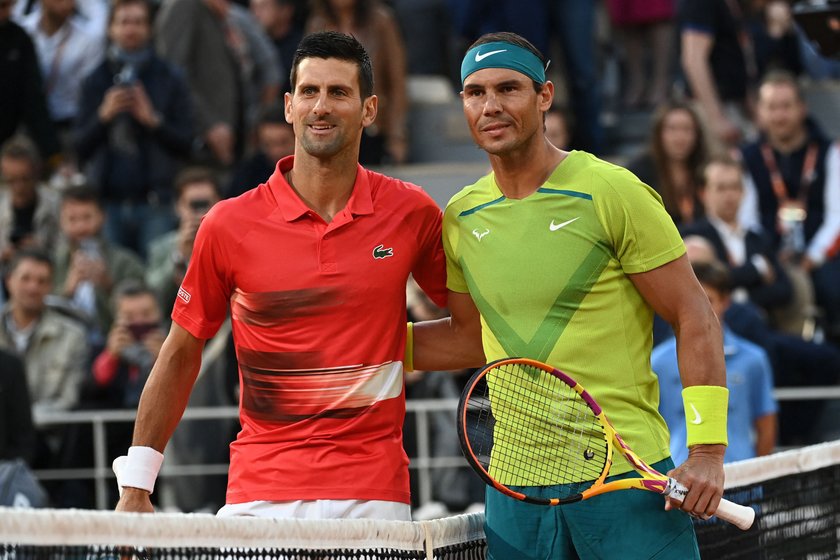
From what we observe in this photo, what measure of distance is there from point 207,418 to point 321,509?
5103 millimetres

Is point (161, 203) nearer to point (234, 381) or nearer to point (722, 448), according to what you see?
point (234, 381)

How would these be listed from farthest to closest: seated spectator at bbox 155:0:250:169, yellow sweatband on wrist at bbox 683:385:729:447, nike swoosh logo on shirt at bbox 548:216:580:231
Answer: seated spectator at bbox 155:0:250:169 < nike swoosh logo on shirt at bbox 548:216:580:231 < yellow sweatband on wrist at bbox 683:385:729:447

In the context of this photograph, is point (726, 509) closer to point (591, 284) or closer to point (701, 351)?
point (701, 351)

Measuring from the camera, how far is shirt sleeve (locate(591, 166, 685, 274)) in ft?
14.5

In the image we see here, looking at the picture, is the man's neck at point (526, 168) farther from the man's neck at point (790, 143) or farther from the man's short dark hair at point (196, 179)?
the man's neck at point (790, 143)

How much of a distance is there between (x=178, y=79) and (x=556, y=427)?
7702 mm

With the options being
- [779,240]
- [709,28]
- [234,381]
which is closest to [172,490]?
[234,381]

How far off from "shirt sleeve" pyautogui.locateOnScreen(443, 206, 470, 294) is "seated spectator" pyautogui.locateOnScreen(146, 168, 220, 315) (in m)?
5.19

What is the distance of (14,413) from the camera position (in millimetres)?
9078

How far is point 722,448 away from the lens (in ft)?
14.3

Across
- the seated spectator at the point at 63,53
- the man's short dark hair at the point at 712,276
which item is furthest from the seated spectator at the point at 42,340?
the man's short dark hair at the point at 712,276

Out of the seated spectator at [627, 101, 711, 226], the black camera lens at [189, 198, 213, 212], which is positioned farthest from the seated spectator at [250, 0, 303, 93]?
the seated spectator at [627, 101, 711, 226]

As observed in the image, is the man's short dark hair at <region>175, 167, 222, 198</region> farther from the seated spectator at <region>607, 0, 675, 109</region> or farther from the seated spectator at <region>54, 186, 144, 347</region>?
the seated spectator at <region>607, 0, 675, 109</region>

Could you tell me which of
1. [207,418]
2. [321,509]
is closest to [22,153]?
[207,418]
